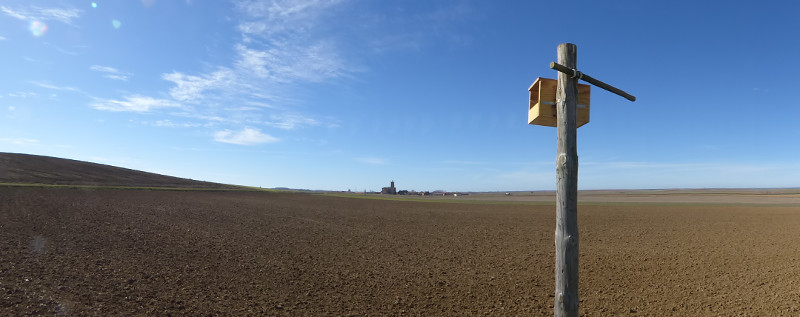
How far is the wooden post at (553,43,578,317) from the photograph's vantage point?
4.39 meters

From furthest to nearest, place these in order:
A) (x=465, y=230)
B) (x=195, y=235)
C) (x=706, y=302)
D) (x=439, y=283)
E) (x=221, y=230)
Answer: (x=465, y=230)
(x=221, y=230)
(x=195, y=235)
(x=439, y=283)
(x=706, y=302)

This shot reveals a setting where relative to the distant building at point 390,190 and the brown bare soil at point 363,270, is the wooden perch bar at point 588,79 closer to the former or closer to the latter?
the brown bare soil at point 363,270

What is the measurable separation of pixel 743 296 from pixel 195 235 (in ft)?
53.7

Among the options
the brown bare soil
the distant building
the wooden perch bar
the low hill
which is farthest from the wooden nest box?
the distant building

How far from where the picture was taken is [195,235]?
15.1 metres

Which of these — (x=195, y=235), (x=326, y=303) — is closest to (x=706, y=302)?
(x=326, y=303)

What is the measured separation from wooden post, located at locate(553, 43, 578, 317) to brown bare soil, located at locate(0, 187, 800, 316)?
10.9 feet

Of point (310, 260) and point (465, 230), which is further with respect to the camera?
point (465, 230)

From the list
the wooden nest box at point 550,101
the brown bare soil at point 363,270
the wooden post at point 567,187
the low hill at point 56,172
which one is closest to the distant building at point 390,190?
the low hill at point 56,172

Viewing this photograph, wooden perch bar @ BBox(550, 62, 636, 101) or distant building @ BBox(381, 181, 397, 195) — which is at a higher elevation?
wooden perch bar @ BBox(550, 62, 636, 101)

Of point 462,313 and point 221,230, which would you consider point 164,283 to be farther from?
point 221,230

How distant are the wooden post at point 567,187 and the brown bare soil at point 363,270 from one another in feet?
10.9

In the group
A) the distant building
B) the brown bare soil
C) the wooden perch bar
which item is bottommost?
the distant building

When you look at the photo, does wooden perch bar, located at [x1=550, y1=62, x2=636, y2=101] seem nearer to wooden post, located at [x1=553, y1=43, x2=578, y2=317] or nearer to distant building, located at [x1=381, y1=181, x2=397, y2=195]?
wooden post, located at [x1=553, y1=43, x2=578, y2=317]
